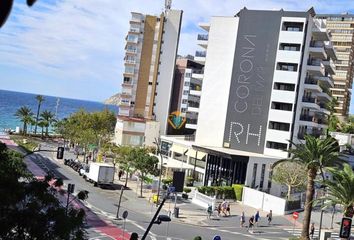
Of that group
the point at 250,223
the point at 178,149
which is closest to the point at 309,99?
the point at 178,149

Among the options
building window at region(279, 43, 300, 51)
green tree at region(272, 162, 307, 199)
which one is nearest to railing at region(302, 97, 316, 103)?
building window at region(279, 43, 300, 51)

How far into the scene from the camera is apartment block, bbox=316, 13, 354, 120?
511ft

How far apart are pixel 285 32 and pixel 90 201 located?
38.6 m

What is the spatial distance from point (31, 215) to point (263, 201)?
42.4 m

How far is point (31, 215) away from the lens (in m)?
13.8

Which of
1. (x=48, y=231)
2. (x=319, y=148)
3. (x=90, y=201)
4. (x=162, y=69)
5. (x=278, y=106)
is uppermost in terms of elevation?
→ (x=162, y=69)

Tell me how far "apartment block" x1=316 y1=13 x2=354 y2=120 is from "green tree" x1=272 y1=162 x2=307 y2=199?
105 metres

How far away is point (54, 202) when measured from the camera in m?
15.2

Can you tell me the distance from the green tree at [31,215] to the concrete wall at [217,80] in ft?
192

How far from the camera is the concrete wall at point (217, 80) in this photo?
7300 cm

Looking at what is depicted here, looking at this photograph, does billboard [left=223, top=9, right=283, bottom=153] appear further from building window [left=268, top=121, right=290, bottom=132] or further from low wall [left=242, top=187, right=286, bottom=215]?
low wall [left=242, top=187, right=286, bottom=215]

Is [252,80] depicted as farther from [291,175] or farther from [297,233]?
[297,233]

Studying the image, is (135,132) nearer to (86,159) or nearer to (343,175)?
(86,159)

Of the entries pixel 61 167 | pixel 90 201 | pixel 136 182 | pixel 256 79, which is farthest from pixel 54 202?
pixel 256 79
